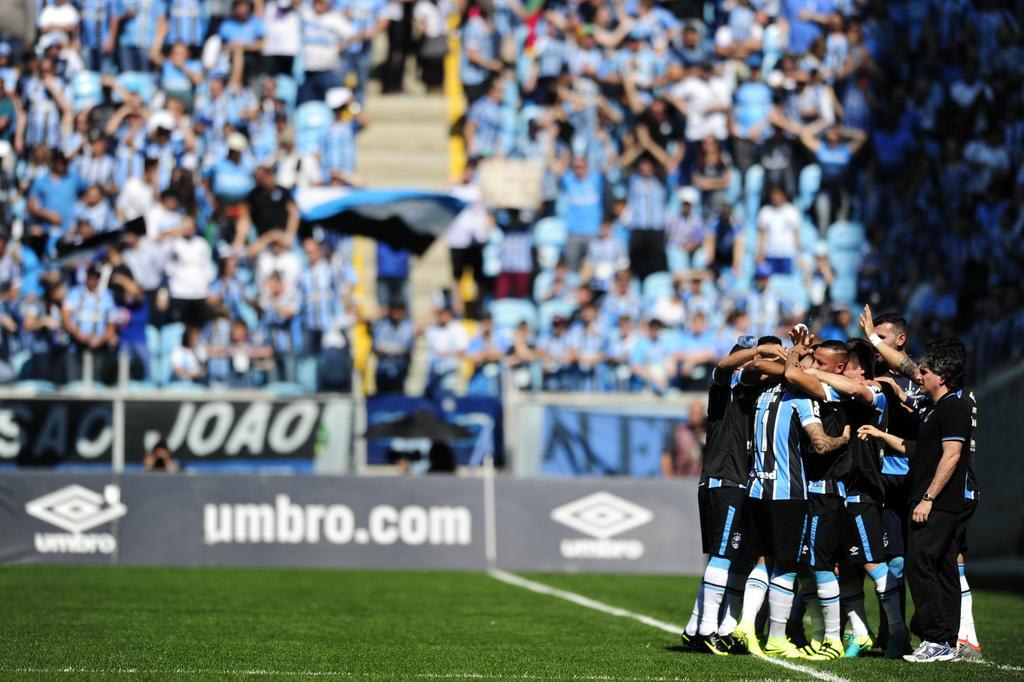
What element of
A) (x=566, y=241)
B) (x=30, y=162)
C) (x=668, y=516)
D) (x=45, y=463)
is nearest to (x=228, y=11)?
(x=30, y=162)

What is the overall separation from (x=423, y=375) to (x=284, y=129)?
4.68 meters

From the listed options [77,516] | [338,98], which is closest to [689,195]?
[338,98]

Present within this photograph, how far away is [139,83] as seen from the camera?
23688 mm

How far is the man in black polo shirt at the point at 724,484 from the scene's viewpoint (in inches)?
430

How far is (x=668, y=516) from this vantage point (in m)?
20.0

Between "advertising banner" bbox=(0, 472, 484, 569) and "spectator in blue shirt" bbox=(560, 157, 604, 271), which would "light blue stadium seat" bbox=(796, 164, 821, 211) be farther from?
"advertising banner" bbox=(0, 472, 484, 569)

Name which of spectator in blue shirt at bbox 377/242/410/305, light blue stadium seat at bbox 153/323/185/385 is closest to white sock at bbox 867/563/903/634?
light blue stadium seat at bbox 153/323/185/385

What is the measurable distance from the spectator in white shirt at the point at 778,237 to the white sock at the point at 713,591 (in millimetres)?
12654

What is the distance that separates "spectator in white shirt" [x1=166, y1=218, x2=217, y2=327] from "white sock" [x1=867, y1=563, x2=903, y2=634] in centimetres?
1172

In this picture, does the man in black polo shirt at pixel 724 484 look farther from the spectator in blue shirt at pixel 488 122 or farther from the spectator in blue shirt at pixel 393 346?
the spectator in blue shirt at pixel 488 122

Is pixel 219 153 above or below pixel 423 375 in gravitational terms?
above

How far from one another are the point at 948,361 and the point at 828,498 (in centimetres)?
118

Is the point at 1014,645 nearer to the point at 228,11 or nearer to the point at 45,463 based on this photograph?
the point at 45,463

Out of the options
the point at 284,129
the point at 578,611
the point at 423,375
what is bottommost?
the point at 578,611
